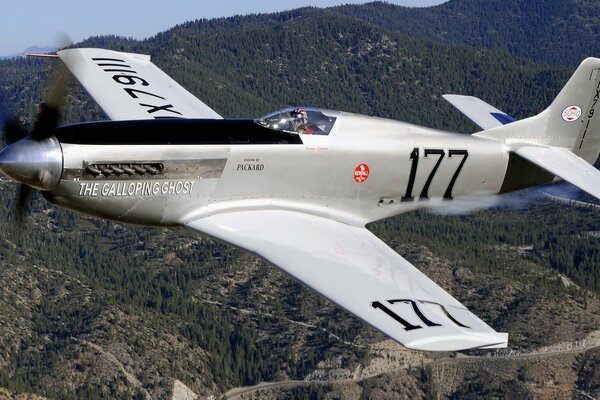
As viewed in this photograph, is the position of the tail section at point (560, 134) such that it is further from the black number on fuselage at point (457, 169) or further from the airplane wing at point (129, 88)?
the airplane wing at point (129, 88)

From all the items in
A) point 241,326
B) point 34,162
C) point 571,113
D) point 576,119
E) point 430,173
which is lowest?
point 241,326

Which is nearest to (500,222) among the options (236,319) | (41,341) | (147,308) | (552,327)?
(552,327)

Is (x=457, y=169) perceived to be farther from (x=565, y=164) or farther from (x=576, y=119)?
(x=576, y=119)

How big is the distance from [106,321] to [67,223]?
5919 cm

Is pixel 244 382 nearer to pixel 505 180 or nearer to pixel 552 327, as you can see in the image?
pixel 552 327

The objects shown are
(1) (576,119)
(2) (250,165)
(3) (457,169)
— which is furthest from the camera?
(1) (576,119)

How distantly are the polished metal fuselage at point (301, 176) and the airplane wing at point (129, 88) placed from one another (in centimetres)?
523

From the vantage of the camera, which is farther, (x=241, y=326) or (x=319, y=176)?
(x=241, y=326)

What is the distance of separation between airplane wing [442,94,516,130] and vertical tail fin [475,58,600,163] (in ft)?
5.87

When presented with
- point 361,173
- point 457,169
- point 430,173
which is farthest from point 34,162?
point 457,169

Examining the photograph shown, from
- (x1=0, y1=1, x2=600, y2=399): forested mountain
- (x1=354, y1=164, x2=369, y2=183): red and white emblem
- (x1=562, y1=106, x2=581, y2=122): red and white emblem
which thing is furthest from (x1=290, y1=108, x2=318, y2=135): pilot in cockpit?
(x1=0, y1=1, x2=600, y2=399): forested mountain

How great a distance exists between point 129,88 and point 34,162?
34.0ft

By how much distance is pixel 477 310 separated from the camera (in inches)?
4951

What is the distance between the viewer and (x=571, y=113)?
3080cm
